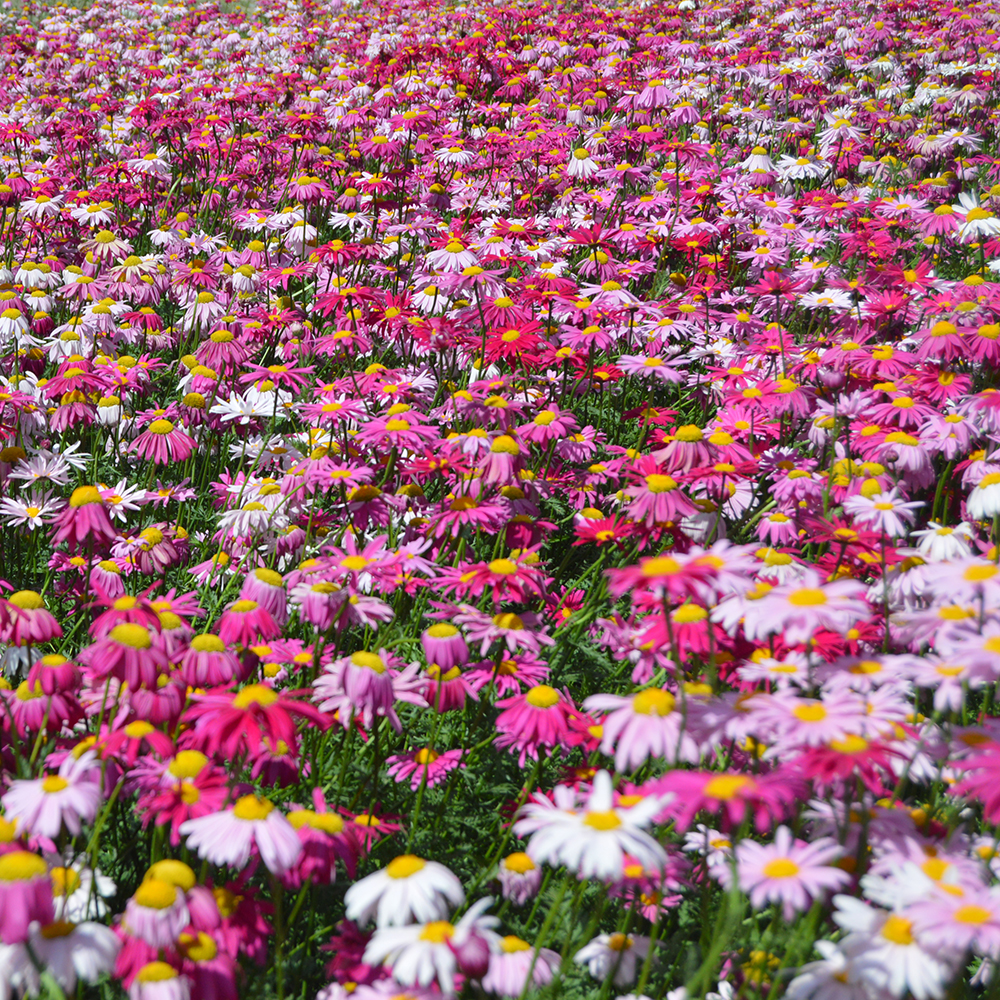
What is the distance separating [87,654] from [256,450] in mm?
2080

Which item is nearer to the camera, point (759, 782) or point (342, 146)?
point (759, 782)

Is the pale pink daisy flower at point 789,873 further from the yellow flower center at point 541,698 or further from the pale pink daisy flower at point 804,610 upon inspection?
the yellow flower center at point 541,698

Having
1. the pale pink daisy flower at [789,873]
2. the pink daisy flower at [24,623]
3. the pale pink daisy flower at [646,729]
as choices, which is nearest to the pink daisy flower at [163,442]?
the pink daisy flower at [24,623]

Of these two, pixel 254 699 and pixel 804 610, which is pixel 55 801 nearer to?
pixel 254 699

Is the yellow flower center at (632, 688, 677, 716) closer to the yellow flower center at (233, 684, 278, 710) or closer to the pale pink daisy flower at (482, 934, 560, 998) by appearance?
the pale pink daisy flower at (482, 934, 560, 998)

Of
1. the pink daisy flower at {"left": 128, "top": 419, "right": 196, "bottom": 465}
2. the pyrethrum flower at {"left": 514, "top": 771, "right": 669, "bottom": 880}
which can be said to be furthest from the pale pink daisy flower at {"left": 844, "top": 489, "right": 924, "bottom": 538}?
the pink daisy flower at {"left": 128, "top": 419, "right": 196, "bottom": 465}

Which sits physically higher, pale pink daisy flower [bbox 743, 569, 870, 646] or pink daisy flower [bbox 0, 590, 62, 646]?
pale pink daisy flower [bbox 743, 569, 870, 646]

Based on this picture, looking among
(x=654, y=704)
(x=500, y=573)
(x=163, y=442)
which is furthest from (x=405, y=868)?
(x=163, y=442)

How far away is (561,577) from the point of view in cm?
400

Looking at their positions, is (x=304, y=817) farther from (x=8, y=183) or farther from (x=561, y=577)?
(x=8, y=183)

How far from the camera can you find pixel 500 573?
2.69 metres

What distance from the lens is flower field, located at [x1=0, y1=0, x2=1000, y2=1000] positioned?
5.41ft

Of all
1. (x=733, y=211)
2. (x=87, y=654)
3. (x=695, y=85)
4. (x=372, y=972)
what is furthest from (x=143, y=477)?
(x=695, y=85)

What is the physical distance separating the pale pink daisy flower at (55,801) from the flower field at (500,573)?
0.01 m
